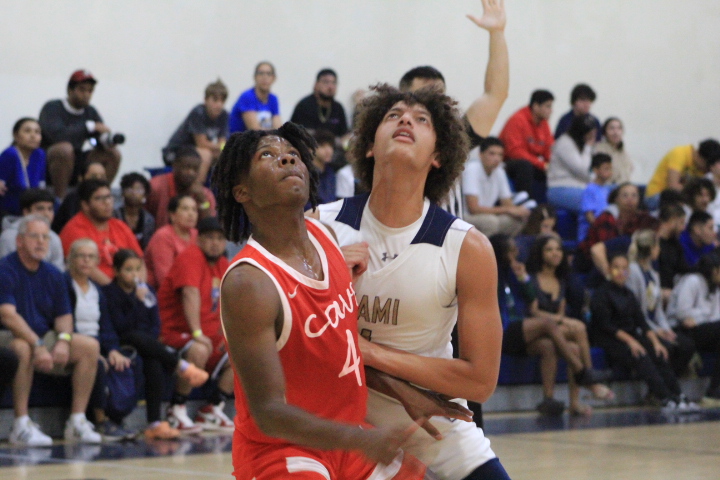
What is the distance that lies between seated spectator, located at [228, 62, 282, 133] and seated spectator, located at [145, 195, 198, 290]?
2181 mm

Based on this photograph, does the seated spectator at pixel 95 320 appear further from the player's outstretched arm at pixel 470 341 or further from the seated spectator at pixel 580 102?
the seated spectator at pixel 580 102

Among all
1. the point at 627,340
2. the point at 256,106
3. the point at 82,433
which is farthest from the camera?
the point at 256,106

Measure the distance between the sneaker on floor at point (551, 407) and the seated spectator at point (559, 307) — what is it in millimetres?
97

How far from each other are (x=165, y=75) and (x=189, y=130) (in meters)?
0.94

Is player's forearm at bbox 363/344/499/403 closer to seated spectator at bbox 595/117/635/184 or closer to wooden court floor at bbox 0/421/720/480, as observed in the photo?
wooden court floor at bbox 0/421/720/480

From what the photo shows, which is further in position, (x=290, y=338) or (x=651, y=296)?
(x=651, y=296)

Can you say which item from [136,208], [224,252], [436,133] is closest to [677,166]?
[224,252]

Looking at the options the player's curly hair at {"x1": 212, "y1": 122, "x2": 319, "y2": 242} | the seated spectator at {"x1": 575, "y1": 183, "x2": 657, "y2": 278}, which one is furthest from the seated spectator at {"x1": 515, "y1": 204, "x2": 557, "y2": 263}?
the player's curly hair at {"x1": 212, "y1": 122, "x2": 319, "y2": 242}

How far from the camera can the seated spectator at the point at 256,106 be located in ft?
32.0

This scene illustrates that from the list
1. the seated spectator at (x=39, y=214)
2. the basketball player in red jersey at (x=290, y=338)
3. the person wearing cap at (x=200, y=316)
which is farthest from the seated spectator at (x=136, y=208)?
the basketball player in red jersey at (x=290, y=338)

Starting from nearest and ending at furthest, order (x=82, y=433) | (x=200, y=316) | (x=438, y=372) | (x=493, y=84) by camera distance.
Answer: (x=438, y=372) < (x=493, y=84) < (x=82, y=433) < (x=200, y=316)

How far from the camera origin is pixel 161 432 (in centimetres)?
639

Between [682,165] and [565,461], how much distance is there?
6983mm

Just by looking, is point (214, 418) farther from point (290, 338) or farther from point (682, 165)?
point (682, 165)
